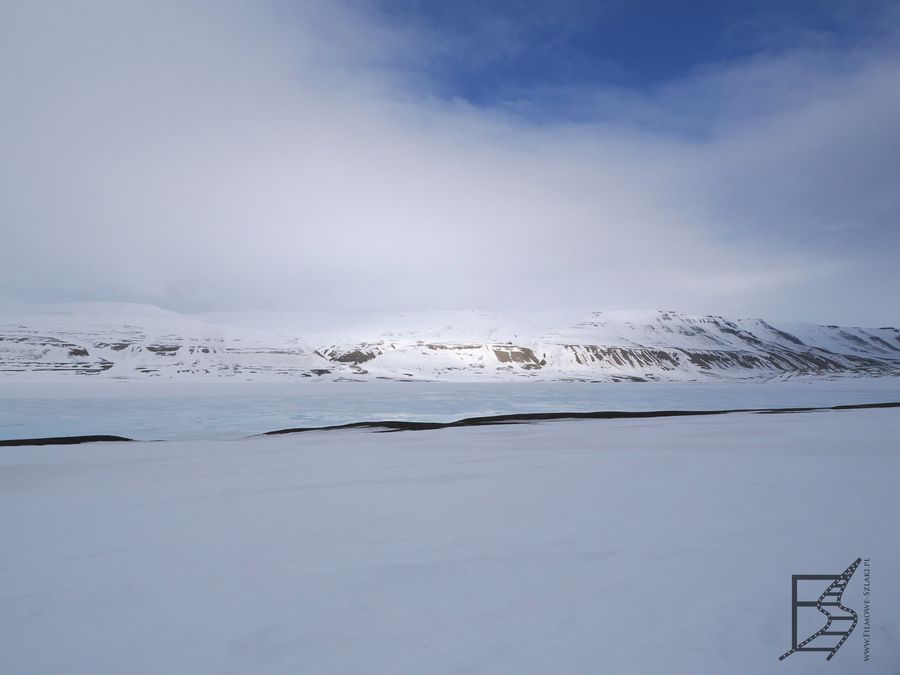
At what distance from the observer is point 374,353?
13188 centimetres

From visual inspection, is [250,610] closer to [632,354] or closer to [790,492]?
[790,492]

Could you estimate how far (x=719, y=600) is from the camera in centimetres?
260

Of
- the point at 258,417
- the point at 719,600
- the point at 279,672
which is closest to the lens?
the point at 279,672

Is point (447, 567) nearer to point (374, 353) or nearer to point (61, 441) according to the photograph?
point (61, 441)

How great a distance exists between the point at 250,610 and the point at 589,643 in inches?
74.1

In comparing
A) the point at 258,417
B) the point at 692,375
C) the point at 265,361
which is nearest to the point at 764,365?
the point at 692,375

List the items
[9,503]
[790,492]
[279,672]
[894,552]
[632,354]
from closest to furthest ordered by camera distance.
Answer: [279,672]
[894,552]
[790,492]
[9,503]
[632,354]

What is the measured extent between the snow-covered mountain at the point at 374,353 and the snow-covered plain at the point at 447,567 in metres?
87.7

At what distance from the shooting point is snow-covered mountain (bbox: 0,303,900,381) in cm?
8838

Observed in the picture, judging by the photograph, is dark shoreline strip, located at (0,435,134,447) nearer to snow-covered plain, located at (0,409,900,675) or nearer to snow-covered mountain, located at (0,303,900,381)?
snow-covered plain, located at (0,409,900,675)

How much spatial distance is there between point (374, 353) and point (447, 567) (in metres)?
131

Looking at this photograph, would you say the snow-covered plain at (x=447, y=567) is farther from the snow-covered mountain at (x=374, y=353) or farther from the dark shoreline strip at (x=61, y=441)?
the snow-covered mountain at (x=374, y=353)

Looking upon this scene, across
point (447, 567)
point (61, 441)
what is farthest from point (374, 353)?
point (447, 567)

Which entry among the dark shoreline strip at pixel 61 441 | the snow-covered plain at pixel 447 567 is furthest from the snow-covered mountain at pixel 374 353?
the snow-covered plain at pixel 447 567
